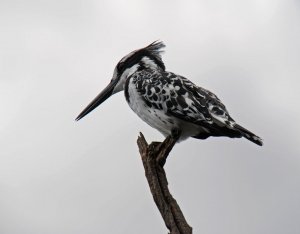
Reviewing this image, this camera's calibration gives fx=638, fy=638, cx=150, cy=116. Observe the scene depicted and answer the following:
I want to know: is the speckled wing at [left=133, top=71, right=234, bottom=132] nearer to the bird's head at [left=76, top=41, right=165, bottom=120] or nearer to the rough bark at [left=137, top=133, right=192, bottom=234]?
the rough bark at [left=137, top=133, right=192, bottom=234]

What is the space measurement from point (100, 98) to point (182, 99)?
9.43 feet

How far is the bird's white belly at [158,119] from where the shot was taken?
10047 millimetres

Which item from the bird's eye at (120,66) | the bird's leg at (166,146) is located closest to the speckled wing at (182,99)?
the bird's leg at (166,146)

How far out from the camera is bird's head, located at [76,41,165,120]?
11.7 m

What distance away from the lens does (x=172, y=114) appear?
9961mm

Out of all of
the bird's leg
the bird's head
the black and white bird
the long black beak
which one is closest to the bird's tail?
the black and white bird

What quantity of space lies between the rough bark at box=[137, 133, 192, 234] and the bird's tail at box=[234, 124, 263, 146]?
1.12 meters

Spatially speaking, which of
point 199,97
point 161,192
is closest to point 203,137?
point 199,97

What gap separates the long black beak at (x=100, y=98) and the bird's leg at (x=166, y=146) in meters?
2.43

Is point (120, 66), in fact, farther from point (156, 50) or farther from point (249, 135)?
point (249, 135)

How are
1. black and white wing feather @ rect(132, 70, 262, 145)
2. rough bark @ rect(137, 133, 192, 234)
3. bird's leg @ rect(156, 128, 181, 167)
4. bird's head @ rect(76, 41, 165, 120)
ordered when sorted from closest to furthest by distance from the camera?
rough bark @ rect(137, 133, 192, 234) → bird's leg @ rect(156, 128, 181, 167) → black and white wing feather @ rect(132, 70, 262, 145) → bird's head @ rect(76, 41, 165, 120)

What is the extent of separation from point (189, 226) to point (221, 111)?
7.08ft

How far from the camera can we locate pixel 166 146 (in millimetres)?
9812

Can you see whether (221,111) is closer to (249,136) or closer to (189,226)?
(249,136)
